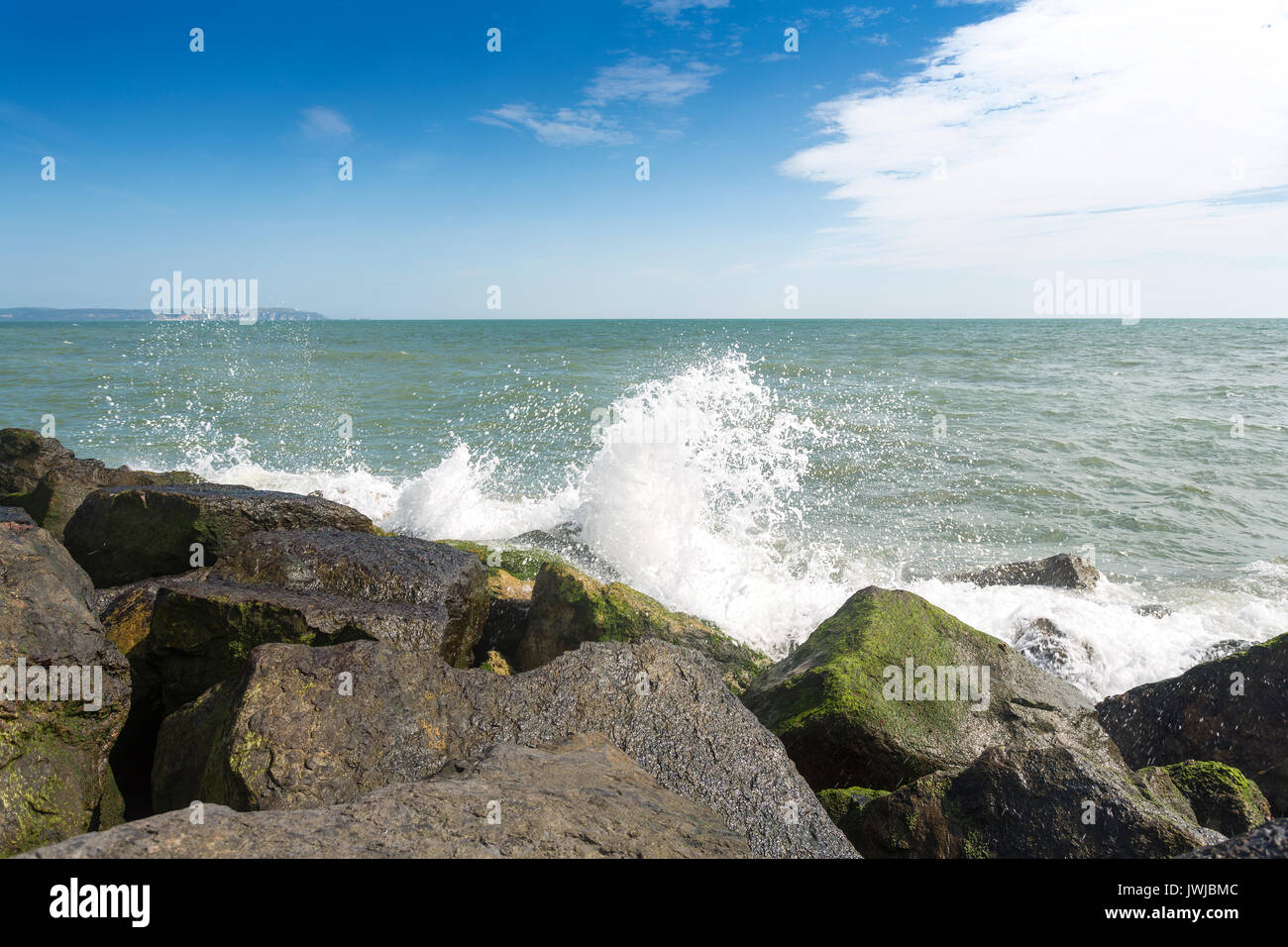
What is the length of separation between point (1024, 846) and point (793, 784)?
1001 mm

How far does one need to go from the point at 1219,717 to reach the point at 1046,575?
4188 mm

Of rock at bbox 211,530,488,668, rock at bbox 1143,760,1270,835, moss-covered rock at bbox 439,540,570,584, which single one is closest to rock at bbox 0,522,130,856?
rock at bbox 211,530,488,668

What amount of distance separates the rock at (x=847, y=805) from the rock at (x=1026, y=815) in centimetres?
7

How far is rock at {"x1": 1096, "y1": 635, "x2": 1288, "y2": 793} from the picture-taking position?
4753 mm

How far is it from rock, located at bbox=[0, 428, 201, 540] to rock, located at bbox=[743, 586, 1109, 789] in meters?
6.38

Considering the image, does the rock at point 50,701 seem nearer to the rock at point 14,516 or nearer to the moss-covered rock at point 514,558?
the rock at point 14,516

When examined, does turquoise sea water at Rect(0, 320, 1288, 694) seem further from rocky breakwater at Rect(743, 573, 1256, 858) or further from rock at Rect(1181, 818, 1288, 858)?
rock at Rect(1181, 818, 1288, 858)

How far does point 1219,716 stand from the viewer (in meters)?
4.92

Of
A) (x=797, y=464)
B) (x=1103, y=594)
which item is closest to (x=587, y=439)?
(x=797, y=464)

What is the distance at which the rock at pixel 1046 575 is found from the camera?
8.81 metres

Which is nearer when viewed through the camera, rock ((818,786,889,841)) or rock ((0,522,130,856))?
rock ((0,522,130,856))

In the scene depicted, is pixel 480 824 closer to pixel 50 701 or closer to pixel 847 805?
pixel 847 805

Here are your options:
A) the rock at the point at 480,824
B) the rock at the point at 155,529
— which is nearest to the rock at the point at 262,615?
the rock at the point at 155,529
